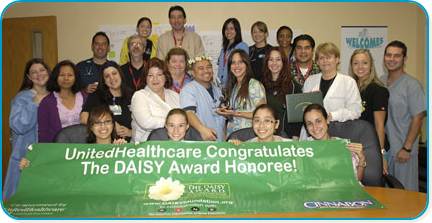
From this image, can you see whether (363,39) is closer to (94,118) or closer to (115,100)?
(115,100)

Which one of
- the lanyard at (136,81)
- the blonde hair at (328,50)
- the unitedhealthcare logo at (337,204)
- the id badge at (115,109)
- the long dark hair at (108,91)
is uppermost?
the blonde hair at (328,50)

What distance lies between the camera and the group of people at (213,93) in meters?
3.54

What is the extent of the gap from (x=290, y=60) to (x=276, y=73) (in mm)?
281

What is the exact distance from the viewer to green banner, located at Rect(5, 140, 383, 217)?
234 cm

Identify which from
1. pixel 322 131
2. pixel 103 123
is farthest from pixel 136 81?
pixel 322 131

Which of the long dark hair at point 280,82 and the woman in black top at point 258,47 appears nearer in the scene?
the long dark hair at point 280,82

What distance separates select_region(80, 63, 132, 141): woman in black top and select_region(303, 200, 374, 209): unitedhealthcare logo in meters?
1.70

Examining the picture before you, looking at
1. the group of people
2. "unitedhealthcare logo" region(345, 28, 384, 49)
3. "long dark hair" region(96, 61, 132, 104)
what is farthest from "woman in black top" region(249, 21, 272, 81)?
"long dark hair" region(96, 61, 132, 104)

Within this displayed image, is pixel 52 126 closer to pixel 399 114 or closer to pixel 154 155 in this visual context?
pixel 154 155

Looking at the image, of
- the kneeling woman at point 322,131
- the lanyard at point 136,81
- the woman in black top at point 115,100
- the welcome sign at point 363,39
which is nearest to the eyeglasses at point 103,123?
the woman in black top at point 115,100

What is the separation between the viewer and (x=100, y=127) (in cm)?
307

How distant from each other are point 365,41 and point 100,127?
9.19 ft

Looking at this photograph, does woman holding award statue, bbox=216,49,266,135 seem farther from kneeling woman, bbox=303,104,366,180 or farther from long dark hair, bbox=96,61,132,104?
long dark hair, bbox=96,61,132,104

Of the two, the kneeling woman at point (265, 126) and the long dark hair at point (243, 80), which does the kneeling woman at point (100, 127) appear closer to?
the kneeling woman at point (265, 126)
